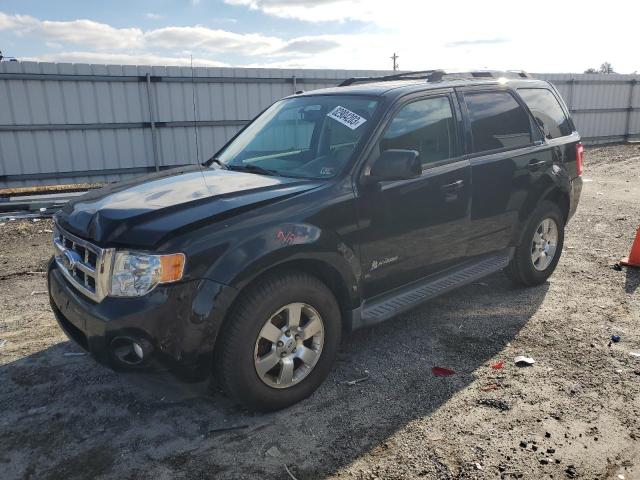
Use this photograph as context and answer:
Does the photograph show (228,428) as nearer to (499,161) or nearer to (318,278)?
(318,278)

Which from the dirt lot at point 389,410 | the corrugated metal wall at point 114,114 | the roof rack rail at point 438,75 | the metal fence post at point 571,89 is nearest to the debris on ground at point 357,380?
the dirt lot at point 389,410

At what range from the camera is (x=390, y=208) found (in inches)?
140

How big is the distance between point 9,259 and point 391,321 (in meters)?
4.88

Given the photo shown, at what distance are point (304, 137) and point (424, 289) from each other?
58.1 inches

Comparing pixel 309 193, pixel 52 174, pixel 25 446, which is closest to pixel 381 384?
pixel 309 193

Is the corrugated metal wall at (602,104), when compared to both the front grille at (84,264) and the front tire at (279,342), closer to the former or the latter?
the front tire at (279,342)

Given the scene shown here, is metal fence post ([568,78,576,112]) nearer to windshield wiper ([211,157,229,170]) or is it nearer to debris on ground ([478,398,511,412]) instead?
windshield wiper ([211,157,229,170])

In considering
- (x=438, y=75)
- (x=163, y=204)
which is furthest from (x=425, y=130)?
(x=163, y=204)

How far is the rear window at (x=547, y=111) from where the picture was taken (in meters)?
4.94

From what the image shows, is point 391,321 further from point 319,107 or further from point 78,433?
point 78,433

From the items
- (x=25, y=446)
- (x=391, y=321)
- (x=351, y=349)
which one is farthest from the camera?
(x=391, y=321)

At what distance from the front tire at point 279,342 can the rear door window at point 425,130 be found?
1199 millimetres

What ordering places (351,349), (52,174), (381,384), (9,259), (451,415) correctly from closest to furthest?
(451,415), (381,384), (351,349), (9,259), (52,174)

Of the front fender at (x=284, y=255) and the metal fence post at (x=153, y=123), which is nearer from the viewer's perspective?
the front fender at (x=284, y=255)
